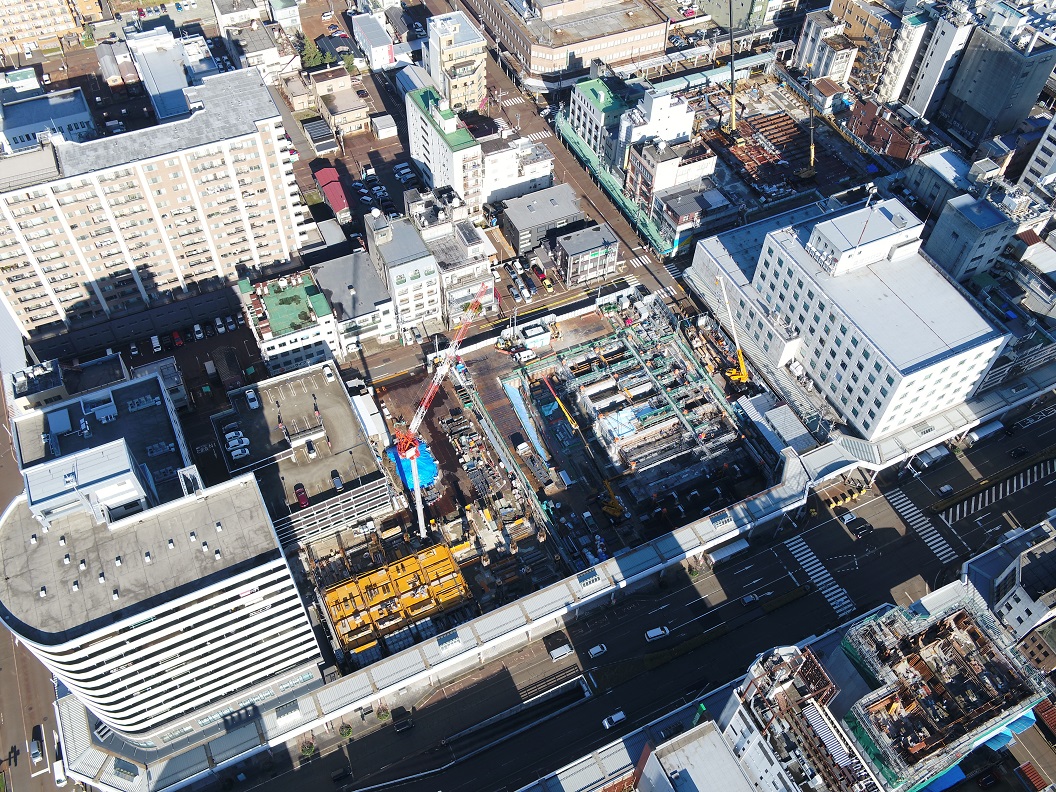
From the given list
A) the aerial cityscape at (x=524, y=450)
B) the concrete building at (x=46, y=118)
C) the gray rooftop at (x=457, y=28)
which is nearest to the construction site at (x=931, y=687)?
the aerial cityscape at (x=524, y=450)

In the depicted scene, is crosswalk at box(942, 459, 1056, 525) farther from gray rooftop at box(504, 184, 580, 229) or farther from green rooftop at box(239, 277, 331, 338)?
green rooftop at box(239, 277, 331, 338)

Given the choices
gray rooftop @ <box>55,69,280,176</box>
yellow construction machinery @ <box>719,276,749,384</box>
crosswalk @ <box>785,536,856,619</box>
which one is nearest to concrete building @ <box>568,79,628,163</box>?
yellow construction machinery @ <box>719,276,749,384</box>

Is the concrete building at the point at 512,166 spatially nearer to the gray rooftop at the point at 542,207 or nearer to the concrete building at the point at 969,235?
the gray rooftop at the point at 542,207

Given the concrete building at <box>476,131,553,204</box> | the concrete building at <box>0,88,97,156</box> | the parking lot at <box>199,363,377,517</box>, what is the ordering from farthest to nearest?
1. the concrete building at <box>476,131,553,204</box>
2. the concrete building at <box>0,88,97,156</box>
3. the parking lot at <box>199,363,377,517</box>

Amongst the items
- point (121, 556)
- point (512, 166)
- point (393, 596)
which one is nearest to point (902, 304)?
point (512, 166)

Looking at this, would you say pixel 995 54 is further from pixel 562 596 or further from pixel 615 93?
pixel 562 596

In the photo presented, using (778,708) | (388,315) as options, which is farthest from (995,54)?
(778,708)
